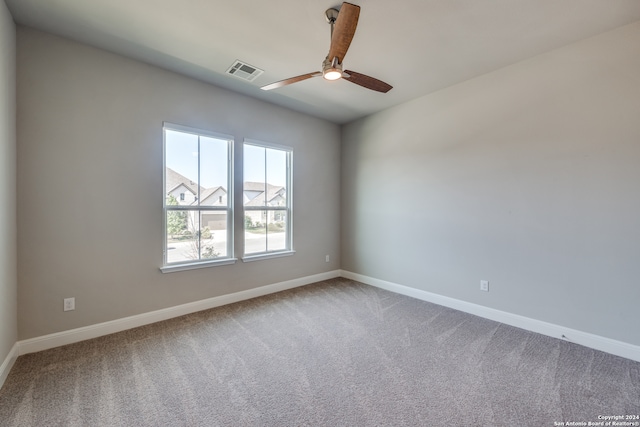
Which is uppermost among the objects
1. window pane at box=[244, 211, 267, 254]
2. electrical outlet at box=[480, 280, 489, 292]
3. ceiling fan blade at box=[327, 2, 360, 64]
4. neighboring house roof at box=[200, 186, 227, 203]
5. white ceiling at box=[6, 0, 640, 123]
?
white ceiling at box=[6, 0, 640, 123]

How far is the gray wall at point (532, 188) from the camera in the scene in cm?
239

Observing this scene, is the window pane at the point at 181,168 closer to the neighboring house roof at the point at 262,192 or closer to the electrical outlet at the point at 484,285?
the neighboring house roof at the point at 262,192

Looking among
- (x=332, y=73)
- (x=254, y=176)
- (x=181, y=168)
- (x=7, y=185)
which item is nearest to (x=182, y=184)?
(x=181, y=168)

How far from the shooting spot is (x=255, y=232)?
13.0 ft

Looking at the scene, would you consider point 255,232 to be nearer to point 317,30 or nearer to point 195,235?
point 195,235

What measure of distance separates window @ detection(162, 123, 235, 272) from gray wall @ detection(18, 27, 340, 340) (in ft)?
0.41

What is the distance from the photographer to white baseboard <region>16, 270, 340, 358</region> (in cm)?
241

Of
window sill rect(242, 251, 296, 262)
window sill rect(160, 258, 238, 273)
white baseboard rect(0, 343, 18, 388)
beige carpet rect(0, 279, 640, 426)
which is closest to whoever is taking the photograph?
beige carpet rect(0, 279, 640, 426)

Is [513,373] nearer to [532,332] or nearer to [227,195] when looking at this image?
[532,332]

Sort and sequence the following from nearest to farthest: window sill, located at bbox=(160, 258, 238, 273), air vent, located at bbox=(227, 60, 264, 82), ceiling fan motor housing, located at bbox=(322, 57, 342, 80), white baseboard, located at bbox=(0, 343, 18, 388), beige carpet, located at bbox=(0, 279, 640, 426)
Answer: beige carpet, located at bbox=(0, 279, 640, 426)
white baseboard, located at bbox=(0, 343, 18, 388)
ceiling fan motor housing, located at bbox=(322, 57, 342, 80)
air vent, located at bbox=(227, 60, 264, 82)
window sill, located at bbox=(160, 258, 238, 273)

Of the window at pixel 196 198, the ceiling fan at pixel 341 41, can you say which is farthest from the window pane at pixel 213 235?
the ceiling fan at pixel 341 41

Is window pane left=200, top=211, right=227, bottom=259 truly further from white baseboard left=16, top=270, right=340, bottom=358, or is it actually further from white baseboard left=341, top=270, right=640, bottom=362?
white baseboard left=341, top=270, right=640, bottom=362

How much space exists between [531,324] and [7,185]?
5.01m

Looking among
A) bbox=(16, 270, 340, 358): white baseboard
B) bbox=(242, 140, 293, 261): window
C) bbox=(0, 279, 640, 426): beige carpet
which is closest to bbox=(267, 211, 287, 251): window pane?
bbox=(242, 140, 293, 261): window
